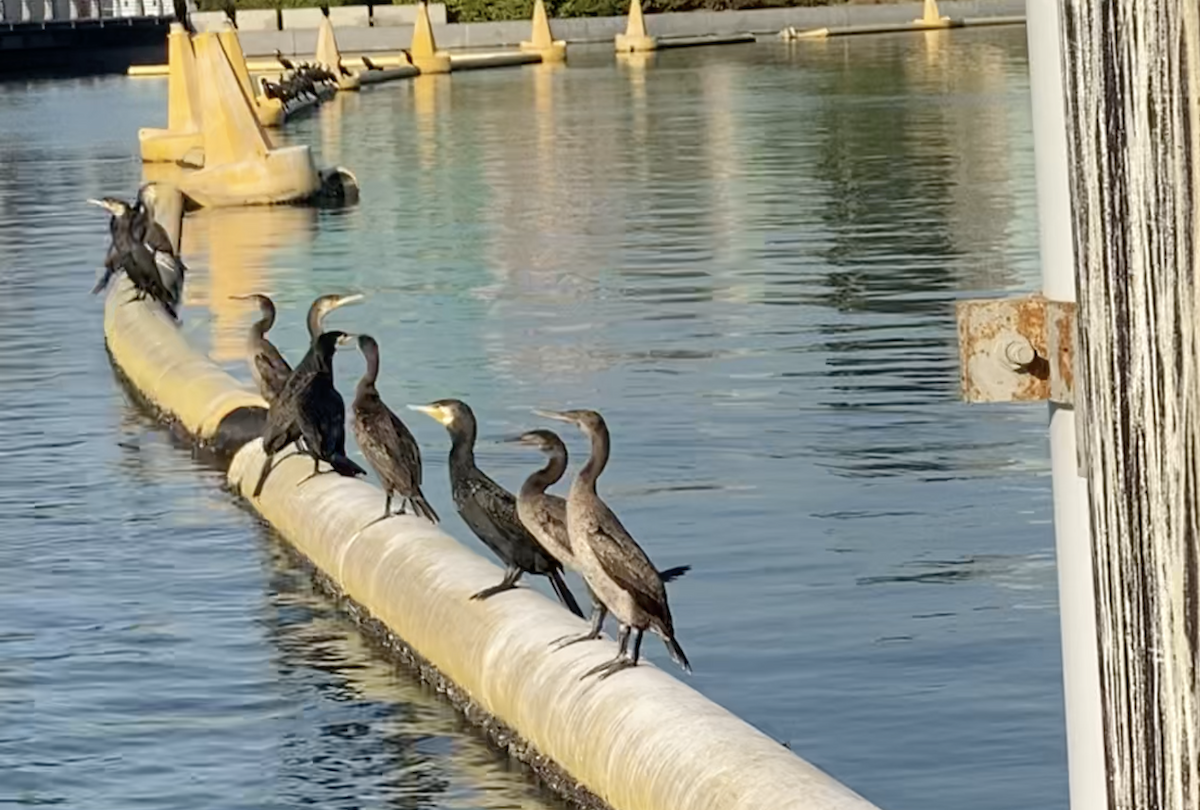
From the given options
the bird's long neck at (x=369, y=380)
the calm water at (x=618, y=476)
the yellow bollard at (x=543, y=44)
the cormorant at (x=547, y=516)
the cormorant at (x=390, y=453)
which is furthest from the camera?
the yellow bollard at (x=543, y=44)

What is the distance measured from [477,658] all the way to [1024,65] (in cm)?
4778

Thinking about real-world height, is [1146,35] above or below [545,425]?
above

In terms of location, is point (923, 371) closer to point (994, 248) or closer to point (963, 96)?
point (994, 248)

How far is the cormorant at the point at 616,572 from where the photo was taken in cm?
799

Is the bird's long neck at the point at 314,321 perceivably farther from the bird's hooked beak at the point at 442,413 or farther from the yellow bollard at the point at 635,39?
the yellow bollard at the point at 635,39

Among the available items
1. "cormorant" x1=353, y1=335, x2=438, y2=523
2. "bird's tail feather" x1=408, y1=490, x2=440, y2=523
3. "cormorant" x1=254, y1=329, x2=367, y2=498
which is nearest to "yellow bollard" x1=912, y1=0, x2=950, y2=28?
"cormorant" x1=254, y1=329, x2=367, y2=498

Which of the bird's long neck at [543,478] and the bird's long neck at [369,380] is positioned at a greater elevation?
the bird's long neck at [369,380]

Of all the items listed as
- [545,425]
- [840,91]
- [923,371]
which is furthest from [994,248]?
[840,91]

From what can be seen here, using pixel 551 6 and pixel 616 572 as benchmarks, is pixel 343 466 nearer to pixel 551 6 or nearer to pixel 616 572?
pixel 616 572

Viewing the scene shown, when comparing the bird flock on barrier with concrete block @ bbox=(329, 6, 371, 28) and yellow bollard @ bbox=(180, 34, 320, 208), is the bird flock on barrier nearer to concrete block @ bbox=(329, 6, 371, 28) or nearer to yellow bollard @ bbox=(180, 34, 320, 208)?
yellow bollard @ bbox=(180, 34, 320, 208)

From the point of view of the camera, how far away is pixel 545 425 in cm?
1593

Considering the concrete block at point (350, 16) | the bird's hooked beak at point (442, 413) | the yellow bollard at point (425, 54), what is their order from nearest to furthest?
the bird's hooked beak at point (442, 413) → the yellow bollard at point (425, 54) → the concrete block at point (350, 16)

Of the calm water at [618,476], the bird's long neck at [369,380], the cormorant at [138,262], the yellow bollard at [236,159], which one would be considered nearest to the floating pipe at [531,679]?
the calm water at [618,476]

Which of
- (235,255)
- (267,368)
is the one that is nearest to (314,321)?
(267,368)
